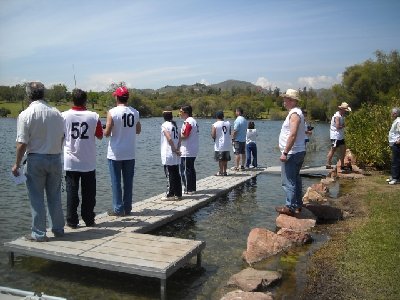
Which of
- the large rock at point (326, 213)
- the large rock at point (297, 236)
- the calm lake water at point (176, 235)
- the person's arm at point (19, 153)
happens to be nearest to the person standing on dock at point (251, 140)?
the calm lake water at point (176, 235)

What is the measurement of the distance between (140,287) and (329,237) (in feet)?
12.4

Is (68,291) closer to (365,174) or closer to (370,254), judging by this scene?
(370,254)

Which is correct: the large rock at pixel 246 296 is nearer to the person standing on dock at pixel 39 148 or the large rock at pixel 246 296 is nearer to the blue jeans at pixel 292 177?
the person standing on dock at pixel 39 148

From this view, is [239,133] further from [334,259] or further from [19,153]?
[19,153]

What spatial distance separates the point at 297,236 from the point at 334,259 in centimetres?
116

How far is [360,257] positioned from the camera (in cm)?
607

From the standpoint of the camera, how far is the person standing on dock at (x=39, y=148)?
19.4 ft

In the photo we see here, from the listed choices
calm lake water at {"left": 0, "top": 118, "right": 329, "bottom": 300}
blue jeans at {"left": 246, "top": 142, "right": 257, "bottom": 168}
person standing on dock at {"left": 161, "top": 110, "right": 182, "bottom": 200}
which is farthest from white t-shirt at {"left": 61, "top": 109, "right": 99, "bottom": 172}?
blue jeans at {"left": 246, "top": 142, "right": 257, "bottom": 168}

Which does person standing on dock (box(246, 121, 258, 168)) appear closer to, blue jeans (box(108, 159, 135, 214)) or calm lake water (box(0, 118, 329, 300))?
calm lake water (box(0, 118, 329, 300))

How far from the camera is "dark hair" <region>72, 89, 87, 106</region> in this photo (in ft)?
22.2

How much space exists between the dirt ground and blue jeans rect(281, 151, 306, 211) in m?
0.83

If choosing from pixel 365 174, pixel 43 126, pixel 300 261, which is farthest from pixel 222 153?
pixel 43 126

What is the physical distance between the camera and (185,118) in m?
10.1

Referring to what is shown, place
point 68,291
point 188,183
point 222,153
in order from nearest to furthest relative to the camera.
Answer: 1. point 68,291
2. point 188,183
3. point 222,153
